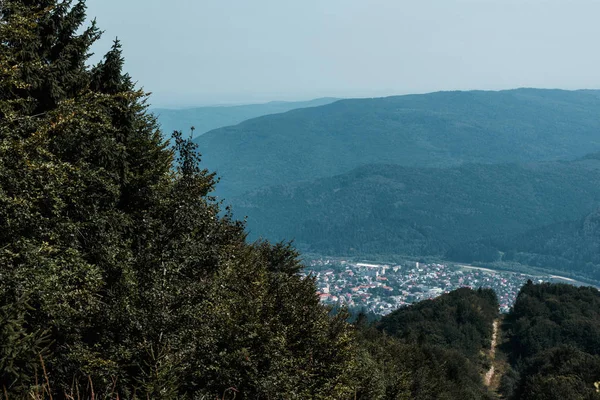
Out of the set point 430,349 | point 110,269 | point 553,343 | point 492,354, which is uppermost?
point 110,269

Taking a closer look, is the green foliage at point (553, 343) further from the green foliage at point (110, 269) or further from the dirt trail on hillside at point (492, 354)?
the green foliage at point (110, 269)

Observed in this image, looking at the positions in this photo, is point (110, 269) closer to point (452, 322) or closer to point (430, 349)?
point (430, 349)

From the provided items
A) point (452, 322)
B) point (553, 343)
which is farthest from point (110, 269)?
point (452, 322)

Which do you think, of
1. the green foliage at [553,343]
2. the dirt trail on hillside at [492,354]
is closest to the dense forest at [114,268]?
the green foliage at [553,343]

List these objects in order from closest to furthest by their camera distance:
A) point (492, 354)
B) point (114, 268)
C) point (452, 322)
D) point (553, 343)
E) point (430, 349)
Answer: point (114, 268)
point (430, 349)
point (553, 343)
point (492, 354)
point (452, 322)

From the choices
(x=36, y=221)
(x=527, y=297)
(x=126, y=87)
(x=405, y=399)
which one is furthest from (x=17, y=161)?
(x=527, y=297)

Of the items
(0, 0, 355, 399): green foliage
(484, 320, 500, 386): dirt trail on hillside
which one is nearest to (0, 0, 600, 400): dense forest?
(0, 0, 355, 399): green foliage

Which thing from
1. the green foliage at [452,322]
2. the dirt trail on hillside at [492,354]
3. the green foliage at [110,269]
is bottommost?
the dirt trail on hillside at [492,354]

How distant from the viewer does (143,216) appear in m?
19.5

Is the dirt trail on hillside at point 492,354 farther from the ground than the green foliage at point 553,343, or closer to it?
closer to it

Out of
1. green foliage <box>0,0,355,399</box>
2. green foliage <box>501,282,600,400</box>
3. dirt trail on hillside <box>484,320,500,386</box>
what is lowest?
dirt trail on hillside <box>484,320,500,386</box>

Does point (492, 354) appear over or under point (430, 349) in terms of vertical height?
under

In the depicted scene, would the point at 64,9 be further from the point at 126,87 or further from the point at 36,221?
the point at 36,221

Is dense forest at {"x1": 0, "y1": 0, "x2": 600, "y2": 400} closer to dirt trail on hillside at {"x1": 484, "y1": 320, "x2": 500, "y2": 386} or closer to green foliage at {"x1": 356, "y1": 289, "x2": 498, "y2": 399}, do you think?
green foliage at {"x1": 356, "y1": 289, "x2": 498, "y2": 399}
